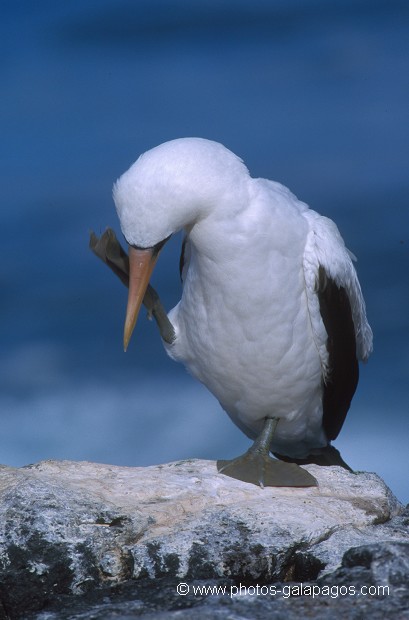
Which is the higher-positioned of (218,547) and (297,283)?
(297,283)

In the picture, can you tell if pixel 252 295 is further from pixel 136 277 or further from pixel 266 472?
pixel 266 472

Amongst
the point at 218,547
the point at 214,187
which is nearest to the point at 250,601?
the point at 218,547

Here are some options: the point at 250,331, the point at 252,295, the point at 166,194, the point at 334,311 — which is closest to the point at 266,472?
the point at 250,331

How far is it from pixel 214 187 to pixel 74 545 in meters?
1.98

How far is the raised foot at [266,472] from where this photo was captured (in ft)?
18.5

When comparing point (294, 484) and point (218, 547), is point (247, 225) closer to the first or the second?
point (294, 484)

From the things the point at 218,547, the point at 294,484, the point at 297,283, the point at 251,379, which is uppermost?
the point at 297,283

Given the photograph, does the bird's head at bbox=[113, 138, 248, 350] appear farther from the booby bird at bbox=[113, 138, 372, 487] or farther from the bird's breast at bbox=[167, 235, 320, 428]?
the bird's breast at bbox=[167, 235, 320, 428]

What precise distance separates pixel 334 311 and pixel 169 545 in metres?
2.28

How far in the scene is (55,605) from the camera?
169 inches

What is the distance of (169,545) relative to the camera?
4.61 m

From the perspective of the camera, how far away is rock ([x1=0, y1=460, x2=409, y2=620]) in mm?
4043

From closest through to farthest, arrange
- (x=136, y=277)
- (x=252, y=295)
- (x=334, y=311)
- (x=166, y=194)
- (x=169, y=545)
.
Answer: (x=169, y=545)
(x=166, y=194)
(x=136, y=277)
(x=252, y=295)
(x=334, y=311)

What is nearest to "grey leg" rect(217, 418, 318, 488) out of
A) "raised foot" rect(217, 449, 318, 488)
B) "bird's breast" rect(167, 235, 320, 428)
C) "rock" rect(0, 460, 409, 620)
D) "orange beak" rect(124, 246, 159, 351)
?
"raised foot" rect(217, 449, 318, 488)
